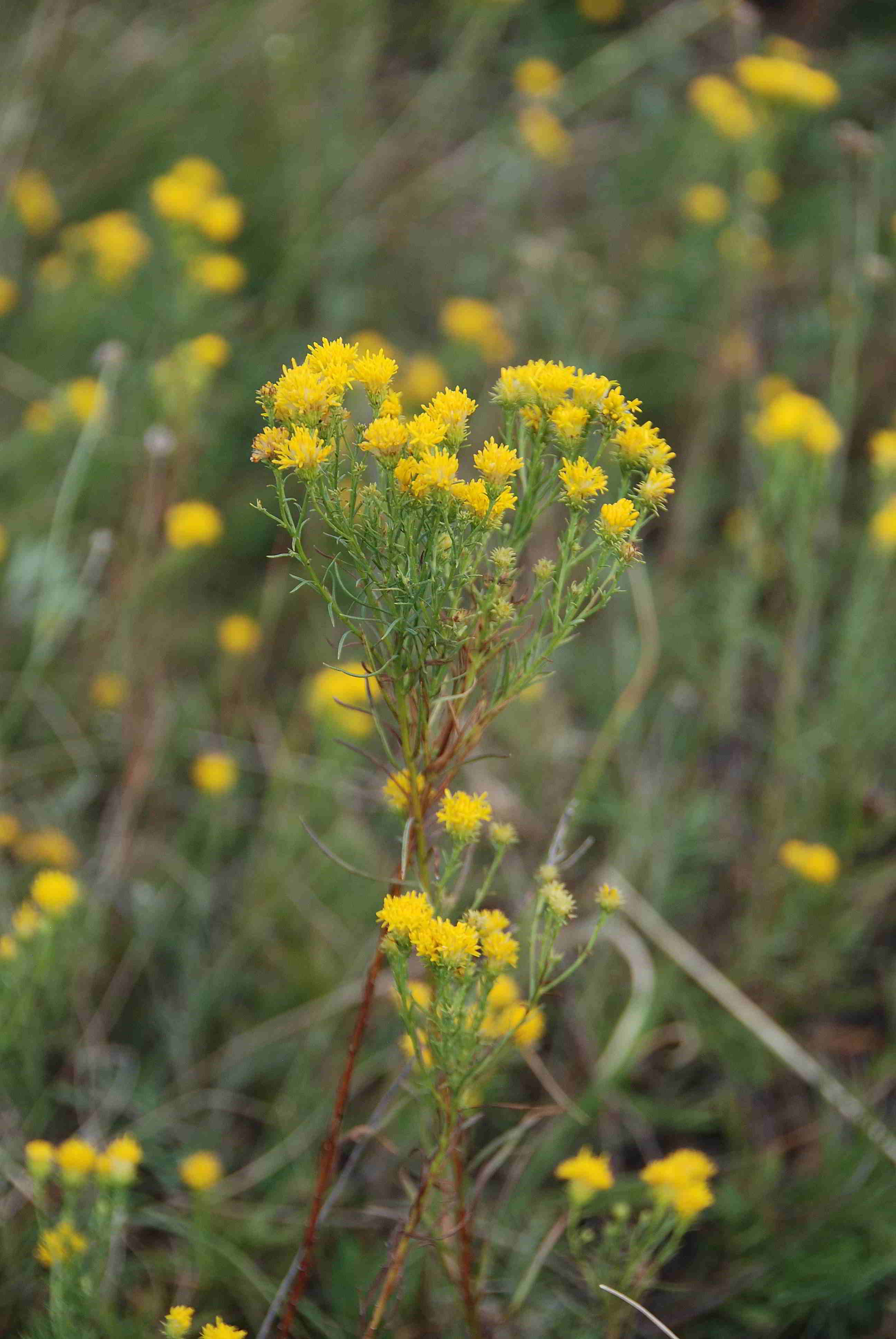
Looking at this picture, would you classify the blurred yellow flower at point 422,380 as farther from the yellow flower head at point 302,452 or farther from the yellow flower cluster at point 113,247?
the yellow flower head at point 302,452

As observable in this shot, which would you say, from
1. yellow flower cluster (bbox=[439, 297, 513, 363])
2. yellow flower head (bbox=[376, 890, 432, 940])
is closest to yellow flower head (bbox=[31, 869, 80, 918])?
yellow flower head (bbox=[376, 890, 432, 940])

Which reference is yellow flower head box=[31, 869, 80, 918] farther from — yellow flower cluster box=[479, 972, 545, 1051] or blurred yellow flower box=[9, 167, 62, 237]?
blurred yellow flower box=[9, 167, 62, 237]

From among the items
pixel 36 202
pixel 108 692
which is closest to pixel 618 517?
pixel 108 692

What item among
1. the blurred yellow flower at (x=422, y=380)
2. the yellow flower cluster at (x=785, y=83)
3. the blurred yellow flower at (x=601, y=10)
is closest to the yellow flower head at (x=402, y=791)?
the blurred yellow flower at (x=422, y=380)

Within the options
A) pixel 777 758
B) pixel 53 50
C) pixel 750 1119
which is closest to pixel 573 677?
pixel 777 758

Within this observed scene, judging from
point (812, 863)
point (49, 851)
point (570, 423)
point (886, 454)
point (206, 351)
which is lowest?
point (812, 863)

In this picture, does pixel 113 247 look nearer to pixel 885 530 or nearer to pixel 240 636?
pixel 240 636
